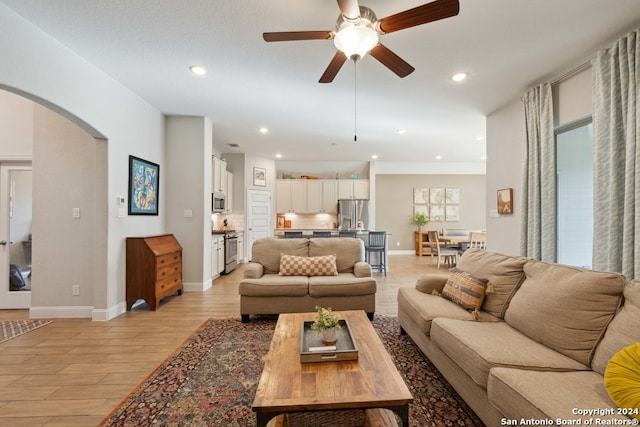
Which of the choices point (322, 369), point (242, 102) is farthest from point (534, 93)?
point (322, 369)

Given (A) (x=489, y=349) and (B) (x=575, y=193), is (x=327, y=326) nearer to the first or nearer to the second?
(A) (x=489, y=349)

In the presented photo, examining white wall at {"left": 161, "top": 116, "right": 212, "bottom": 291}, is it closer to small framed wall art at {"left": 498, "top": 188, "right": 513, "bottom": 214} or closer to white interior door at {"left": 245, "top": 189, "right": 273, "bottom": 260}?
white interior door at {"left": 245, "top": 189, "right": 273, "bottom": 260}

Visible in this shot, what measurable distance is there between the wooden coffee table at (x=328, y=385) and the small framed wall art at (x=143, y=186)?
315 centimetres

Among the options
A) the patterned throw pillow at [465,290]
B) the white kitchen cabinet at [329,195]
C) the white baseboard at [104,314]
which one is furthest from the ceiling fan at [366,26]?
the white kitchen cabinet at [329,195]

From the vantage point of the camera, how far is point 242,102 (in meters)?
4.01

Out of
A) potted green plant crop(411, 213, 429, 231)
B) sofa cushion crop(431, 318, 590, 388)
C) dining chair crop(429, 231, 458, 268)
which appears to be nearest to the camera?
→ sofa cushion crop(431, 318, 590, 388)

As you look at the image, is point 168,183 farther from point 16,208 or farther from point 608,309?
point 608,309

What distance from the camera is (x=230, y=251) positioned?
607 cm

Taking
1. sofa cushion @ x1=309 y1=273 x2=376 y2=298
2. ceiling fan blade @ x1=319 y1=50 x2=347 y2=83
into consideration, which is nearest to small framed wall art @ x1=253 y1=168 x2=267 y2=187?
sofa cushion @ x1=309 y1=273 x2=376 y2=298

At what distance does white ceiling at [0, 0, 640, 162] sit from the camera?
7.25ft

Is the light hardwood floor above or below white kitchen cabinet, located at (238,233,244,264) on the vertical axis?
below

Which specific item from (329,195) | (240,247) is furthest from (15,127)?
(329,195)

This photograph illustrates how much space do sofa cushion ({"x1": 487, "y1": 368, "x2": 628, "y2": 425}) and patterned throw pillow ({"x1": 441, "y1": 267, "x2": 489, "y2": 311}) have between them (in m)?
0.84

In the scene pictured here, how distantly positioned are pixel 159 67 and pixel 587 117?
4.73 metres
